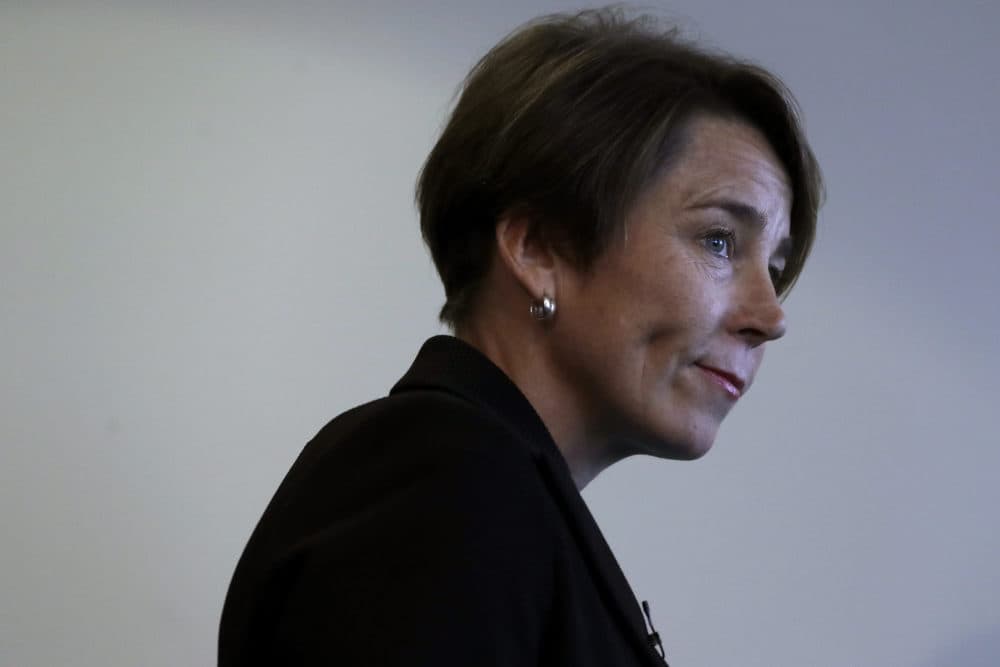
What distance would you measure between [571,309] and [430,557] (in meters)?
0.30

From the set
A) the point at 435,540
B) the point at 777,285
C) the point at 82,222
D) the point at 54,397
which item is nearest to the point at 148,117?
the point at 82,222

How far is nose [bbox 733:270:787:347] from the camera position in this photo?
2.82ft

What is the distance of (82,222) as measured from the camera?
144cm

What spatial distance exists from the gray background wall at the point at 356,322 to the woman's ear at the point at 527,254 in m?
0.69

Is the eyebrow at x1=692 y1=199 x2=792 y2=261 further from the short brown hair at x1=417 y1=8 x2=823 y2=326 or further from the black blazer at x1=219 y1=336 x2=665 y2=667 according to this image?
the black blazer at x1=219 y1=336 x2=665 y2=667

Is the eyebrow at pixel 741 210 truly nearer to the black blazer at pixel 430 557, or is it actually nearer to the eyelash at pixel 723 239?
the eyelash at pixel 723 239

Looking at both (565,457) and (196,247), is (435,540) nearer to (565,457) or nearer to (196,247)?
(565,457)

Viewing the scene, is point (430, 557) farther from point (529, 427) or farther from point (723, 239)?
point (723, 239)

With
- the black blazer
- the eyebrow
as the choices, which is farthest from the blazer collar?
the eyebrow

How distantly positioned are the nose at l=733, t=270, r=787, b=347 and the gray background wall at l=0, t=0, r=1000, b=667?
75cm

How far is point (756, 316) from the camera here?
2.83 feet

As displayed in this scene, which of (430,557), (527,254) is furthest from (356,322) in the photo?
(430,557)

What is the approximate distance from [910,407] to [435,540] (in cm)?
128

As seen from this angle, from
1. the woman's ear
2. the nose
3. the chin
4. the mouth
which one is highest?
the woman's ear
